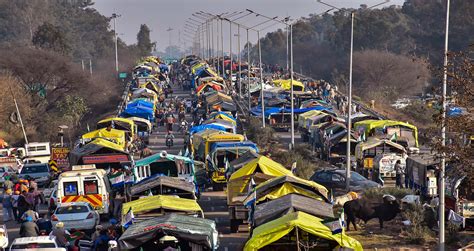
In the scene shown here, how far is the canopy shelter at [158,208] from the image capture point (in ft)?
89.5

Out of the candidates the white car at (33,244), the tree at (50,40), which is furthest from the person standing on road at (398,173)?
the tree at (50,40)

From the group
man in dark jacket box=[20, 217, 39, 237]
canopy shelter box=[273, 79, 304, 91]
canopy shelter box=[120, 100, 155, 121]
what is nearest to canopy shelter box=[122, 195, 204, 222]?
man in dark jacket box=[20, 217, 39, 237]

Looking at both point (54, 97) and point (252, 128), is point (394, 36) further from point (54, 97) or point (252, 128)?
point (252, 128)

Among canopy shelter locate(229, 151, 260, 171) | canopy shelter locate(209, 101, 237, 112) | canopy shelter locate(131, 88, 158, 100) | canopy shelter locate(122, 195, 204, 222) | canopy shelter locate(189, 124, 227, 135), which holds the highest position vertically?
canopy shelter locate(131, 88, 158, 100)

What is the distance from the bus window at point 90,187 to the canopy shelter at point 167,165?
11.9ft

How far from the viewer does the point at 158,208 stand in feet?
89.9

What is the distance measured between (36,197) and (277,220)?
48.6 ft

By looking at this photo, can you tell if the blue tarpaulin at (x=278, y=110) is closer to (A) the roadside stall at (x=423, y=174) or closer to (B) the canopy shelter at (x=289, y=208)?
(A) the roadside stall at (x=423, y=174)

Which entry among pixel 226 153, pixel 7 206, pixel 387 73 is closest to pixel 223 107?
pixel 226 153

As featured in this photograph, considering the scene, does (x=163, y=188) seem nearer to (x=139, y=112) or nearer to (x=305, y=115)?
(x=305, y=115)

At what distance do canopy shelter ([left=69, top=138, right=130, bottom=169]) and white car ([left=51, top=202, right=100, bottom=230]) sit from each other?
10.4m

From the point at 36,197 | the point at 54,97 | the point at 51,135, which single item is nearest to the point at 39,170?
the point at 36,197

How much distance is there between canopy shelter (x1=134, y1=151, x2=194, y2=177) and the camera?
3906 cm

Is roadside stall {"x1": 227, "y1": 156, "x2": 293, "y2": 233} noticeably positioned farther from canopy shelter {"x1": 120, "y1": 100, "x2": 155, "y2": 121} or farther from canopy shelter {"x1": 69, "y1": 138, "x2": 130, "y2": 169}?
canopy shelter {"x1": 120, "y1": 100, "x2": 155, "y2": 121}
